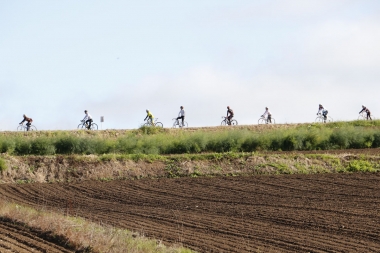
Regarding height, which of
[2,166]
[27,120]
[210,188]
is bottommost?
[210,188]

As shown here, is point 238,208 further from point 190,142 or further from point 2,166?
point 190,142

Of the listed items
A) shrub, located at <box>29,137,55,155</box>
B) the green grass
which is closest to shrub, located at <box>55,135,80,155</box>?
shrub, located at <box>29,137,55,155</box>

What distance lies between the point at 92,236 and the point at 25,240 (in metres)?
1.89

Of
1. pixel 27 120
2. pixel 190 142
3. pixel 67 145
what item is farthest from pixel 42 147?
pixel 27 120

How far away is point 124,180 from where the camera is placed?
35.8 meters

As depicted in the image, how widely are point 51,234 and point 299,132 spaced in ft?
102

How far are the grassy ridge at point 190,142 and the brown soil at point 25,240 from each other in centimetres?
2413

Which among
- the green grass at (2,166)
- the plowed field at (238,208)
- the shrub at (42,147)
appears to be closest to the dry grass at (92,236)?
the plowed field at (238,208)

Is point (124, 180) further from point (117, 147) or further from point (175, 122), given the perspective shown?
point (175, 122)

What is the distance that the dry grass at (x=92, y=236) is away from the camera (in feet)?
56.1

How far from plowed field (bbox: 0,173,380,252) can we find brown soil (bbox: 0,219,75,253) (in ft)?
10.5

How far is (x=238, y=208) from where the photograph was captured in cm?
2664

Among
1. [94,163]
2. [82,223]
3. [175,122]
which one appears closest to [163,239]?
[82,223]

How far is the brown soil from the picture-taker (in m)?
17.3
